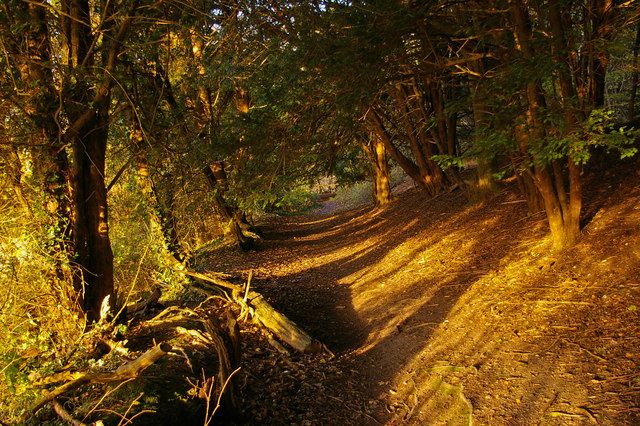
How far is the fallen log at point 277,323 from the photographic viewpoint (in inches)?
240

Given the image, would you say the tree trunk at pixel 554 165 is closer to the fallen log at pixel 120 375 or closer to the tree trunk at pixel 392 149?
the fallen log at pixel 120 375

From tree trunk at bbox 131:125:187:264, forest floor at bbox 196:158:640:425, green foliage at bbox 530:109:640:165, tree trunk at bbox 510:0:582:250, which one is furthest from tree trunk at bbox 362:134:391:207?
green foliage at bbox 530:109:640:165

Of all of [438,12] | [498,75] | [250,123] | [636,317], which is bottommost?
[636,317]

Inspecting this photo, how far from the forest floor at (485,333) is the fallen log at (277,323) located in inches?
10.8

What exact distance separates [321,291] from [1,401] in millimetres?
6331

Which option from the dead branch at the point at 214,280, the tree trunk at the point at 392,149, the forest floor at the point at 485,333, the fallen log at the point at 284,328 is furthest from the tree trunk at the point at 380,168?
the fallen log at the point at 284,328

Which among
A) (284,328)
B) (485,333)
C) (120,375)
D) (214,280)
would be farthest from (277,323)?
(120,375)

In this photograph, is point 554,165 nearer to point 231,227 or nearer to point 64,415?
point 64,415

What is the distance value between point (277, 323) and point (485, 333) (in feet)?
9.40

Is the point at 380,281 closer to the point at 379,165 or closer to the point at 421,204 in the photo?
the point at 421,204

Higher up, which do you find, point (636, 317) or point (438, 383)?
point (636, 317)

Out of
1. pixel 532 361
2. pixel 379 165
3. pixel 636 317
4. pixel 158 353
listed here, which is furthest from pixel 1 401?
pixel 379 165

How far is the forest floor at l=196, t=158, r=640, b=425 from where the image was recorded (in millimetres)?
4051

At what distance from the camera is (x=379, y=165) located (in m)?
19.4
